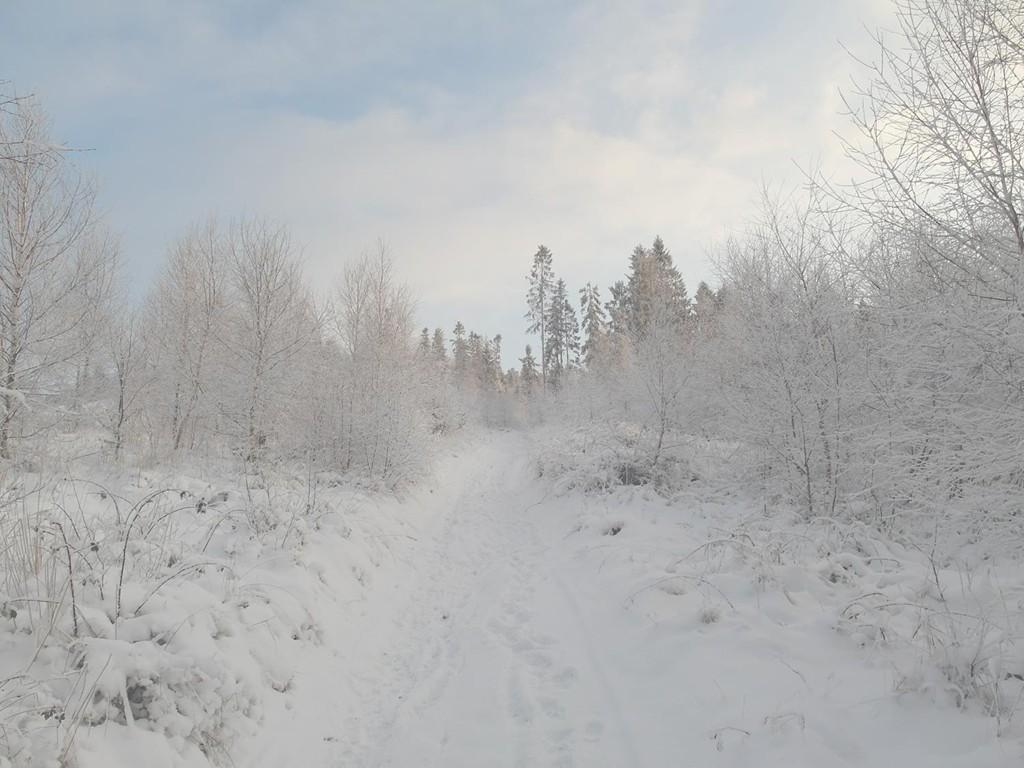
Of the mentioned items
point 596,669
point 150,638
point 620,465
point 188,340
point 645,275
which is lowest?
point 596,669

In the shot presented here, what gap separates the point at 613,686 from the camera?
12.9 feet

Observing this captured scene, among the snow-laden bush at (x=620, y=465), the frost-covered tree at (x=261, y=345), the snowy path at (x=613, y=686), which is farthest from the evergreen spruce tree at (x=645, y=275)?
the snowy path at (x=613, y=686)

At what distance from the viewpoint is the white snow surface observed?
113 inches

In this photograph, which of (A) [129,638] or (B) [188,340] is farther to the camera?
(B) [188,340]

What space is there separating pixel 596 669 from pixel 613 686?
0.30m

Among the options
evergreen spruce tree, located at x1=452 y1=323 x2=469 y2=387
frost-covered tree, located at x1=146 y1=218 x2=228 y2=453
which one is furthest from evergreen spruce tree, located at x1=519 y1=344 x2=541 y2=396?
frost-covered tree, located at x1=146 y1=218 x2=228 y2=453

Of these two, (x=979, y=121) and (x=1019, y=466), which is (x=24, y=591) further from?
(x=979, y=121)

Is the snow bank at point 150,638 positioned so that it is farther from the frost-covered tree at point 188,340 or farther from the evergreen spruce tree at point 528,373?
the evergreen spruce tree at point 528,373

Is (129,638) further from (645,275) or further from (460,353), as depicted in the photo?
(460,353)

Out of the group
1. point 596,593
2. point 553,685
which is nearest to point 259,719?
point 553,685

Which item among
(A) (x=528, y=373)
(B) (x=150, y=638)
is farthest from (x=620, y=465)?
(A) (x=528, y=373)

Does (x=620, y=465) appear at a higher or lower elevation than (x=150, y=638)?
lower

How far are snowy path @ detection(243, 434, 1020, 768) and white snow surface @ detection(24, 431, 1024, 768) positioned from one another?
15 mm

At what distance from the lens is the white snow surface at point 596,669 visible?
288cm
